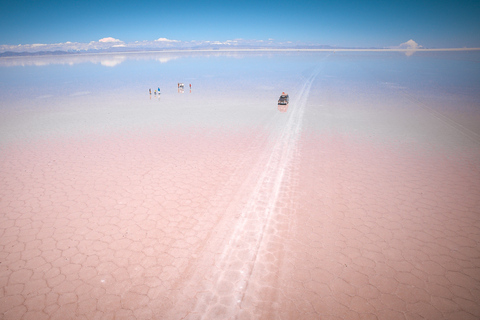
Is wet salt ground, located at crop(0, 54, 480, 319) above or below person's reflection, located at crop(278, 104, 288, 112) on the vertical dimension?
below

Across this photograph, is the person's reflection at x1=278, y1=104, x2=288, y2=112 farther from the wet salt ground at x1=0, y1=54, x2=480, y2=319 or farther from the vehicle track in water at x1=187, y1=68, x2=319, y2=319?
the vehicle track in water at x1=187, y1=68, x2=319, y2=319

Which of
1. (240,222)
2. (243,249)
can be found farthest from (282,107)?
(243,249)

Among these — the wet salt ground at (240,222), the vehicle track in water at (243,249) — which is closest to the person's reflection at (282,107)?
the wet salt ground at (240,222)

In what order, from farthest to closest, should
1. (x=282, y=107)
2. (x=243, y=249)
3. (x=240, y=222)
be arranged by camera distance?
(x=282, y=107) → (x=240, y=222) → (x=243, y=249)

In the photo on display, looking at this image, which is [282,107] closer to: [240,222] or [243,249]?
[240,222]

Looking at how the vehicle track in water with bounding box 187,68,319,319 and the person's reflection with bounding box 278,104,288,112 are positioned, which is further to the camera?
the person's reflection with bounding box 278,104,288,112

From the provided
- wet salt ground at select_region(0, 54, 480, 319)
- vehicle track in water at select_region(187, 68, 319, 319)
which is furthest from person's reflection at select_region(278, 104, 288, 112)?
vehicle track in water at select_region(187, 68, 319, 319)

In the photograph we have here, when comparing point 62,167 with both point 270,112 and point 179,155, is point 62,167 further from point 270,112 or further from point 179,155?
point 270,112

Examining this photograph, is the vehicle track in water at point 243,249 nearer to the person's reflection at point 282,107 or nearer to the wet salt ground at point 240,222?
the wet salt ground at point 240,222

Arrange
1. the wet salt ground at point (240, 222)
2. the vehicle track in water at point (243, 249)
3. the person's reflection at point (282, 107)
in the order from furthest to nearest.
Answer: the person's reflection at point (282, 107)
the wet salt ground at point (240, 222)
the vehicle track in water at point (243, 249)
